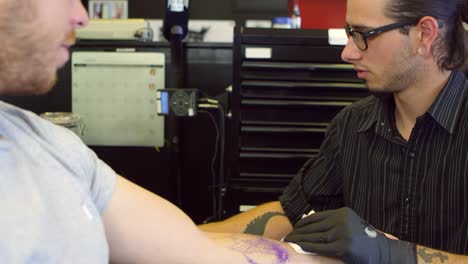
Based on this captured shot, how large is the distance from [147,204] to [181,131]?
1258 mm

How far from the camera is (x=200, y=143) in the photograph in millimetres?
2205

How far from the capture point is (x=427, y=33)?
55.4 inches

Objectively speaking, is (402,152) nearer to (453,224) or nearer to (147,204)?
(453,224)

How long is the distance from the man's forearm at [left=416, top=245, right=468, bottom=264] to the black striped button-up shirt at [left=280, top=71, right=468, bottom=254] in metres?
0.14

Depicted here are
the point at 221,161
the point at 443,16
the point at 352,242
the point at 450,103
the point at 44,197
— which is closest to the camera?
the point at 44,197

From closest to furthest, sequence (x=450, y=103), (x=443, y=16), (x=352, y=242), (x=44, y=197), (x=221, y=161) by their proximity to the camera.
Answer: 1. (x=44, y=197)
2. (x=352, y=242)
3. (x=450, y=103)
4. (x=443, y=16)
5. (x=221, y=161)

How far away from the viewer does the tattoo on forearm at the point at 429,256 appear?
3.65ft

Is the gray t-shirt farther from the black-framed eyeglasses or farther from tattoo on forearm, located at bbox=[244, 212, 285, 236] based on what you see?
the black-framed eyeglasses

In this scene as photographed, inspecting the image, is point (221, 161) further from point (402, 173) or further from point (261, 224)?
point (402, 173)

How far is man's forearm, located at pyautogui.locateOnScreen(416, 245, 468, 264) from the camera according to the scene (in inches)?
43.7

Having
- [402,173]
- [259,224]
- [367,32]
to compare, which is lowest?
[259,224]

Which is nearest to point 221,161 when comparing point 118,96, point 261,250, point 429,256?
point 118,96

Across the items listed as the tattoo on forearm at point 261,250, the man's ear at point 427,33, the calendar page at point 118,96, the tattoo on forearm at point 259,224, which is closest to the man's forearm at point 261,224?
the tattoo on forearm at point 259,224

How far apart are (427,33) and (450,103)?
21 cm
